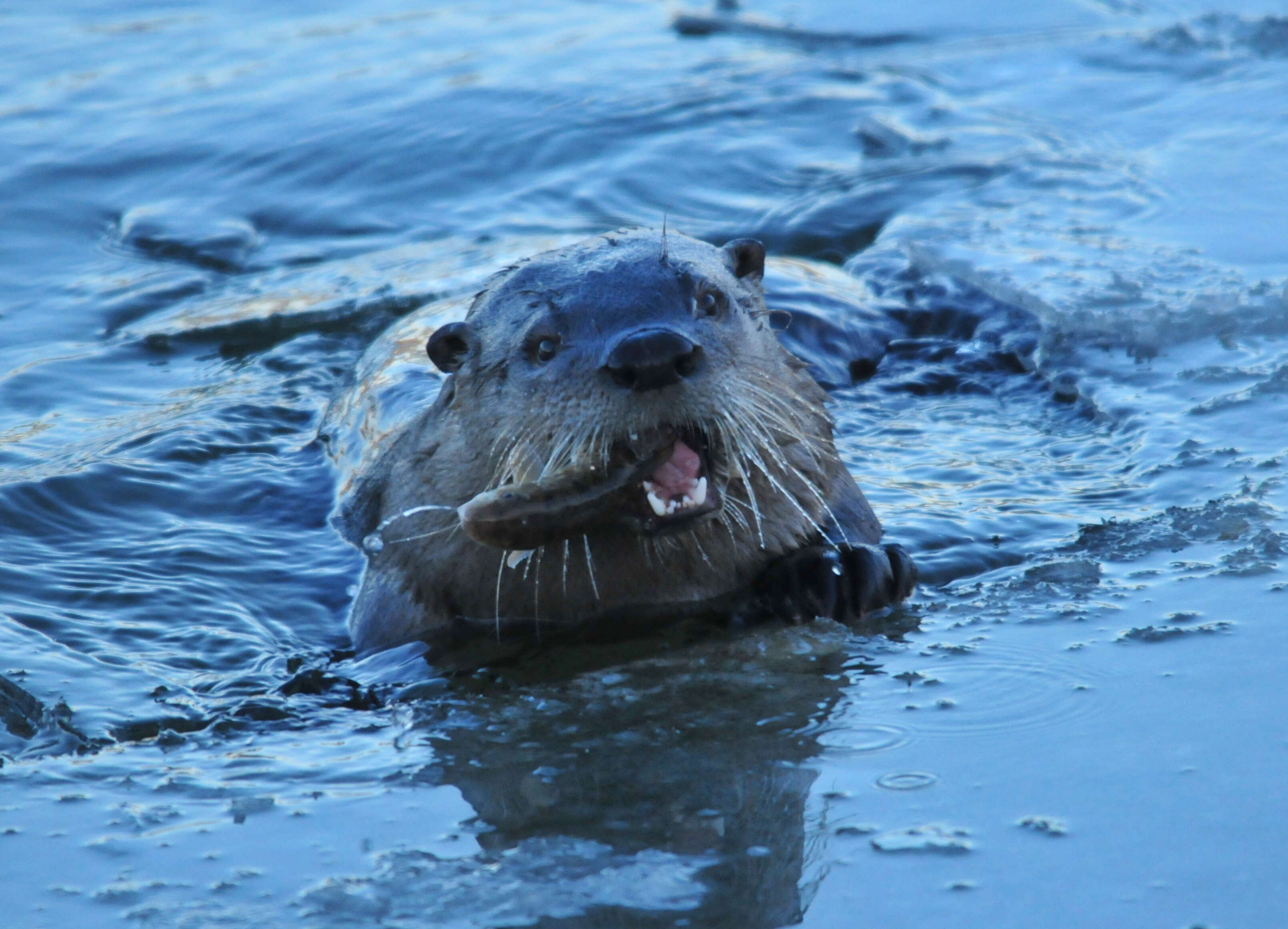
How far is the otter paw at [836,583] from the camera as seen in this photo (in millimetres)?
4027

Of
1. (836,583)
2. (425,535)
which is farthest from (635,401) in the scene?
(425,535)

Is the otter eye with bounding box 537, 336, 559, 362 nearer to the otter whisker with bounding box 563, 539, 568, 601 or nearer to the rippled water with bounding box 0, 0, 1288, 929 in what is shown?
the otter whisker with bounding box 563, 539, 568, 601

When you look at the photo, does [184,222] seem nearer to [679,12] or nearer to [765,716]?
[679,12]

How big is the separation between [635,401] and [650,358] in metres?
0.12

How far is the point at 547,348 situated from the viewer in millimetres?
3766

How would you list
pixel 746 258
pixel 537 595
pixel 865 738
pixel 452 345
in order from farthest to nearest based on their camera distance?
pixel 746 258 → pixel 452 345 → pixel 537 595 → pixel 865 738

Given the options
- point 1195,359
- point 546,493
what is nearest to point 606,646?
point 546,493

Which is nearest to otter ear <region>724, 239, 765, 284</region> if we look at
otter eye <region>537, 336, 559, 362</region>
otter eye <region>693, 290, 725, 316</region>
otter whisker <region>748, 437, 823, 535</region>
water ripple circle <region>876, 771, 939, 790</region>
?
otter eye <region>693, 290, 725, 316</region>

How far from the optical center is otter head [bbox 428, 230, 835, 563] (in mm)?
3459

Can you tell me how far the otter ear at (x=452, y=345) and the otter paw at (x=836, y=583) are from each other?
946 millimetres

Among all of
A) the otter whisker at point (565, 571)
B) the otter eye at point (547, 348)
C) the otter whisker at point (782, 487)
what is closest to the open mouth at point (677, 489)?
the otter whisker at point (782, 487)

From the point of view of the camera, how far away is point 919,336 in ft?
21.7

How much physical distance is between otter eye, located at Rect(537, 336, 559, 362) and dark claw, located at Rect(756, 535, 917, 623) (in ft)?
2.72

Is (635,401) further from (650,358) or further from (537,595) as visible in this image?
(537,595)
